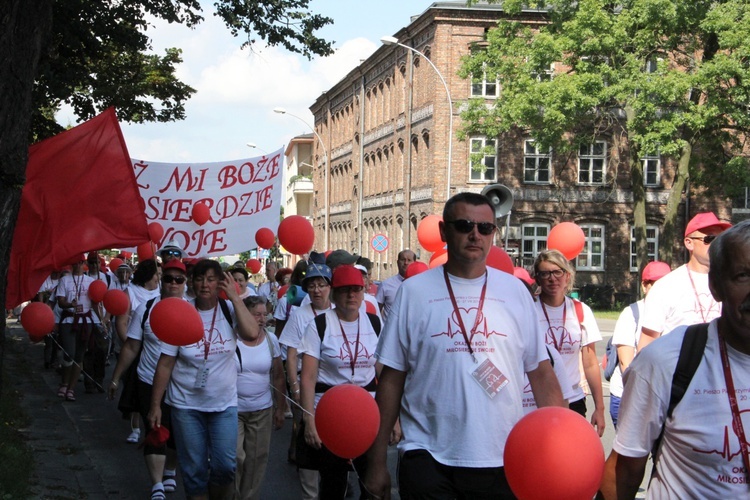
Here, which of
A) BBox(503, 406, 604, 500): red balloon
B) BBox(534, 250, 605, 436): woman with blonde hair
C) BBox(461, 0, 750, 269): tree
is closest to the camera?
BBox(503, 406, 604, 500): red balloon

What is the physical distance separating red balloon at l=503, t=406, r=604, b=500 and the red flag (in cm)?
626

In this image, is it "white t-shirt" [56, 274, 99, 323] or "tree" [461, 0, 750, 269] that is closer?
"white t-shirt" [56, 274, 99, 323]

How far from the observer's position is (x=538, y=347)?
4.51 meters

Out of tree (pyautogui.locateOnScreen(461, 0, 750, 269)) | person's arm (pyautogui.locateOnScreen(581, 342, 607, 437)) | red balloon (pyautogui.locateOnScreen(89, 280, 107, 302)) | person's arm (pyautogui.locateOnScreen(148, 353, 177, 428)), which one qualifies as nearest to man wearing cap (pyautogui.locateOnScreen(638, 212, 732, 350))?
person's arm (pyautogui.locateOnScreen(581, 342, 607, 437))

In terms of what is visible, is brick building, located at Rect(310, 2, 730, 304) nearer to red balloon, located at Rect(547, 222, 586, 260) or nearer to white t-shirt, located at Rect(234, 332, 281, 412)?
red balloon, located at Rect(547, 222, 586, 260)

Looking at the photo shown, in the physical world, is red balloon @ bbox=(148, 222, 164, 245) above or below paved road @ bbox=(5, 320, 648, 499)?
above

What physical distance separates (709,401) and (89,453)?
8324 millimetres

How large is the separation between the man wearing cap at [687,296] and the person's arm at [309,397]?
2104 mm

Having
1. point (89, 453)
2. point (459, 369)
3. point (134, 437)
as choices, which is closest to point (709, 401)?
point (459, 369)

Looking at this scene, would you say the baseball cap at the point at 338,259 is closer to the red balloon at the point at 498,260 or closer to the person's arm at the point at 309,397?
the person's arm at the point at 309,397

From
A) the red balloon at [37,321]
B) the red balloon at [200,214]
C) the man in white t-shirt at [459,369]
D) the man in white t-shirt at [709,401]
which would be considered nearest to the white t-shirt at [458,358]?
the man in white t-shirt at [459,369]

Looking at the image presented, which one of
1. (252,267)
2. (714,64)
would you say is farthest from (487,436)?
(714,64)

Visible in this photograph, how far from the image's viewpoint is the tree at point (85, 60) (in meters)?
7.38

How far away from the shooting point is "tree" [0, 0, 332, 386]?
738cm
